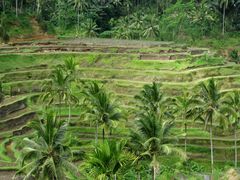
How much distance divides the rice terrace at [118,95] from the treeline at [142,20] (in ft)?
0.80

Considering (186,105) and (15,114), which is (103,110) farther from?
(15,114)

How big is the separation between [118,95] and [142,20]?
47.2 m

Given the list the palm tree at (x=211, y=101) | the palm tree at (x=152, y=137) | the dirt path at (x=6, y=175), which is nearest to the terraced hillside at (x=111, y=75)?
the dirt path at (x=6, y=175)

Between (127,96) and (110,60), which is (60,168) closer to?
(127,96)

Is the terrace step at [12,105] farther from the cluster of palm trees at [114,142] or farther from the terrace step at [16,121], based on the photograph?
the cluster of palm trees at [114,142]

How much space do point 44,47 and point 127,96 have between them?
21151 millimetres

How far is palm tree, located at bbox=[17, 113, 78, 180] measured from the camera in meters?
22.9

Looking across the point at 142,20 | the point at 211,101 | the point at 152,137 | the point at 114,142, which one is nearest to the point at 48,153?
the point at 114,142

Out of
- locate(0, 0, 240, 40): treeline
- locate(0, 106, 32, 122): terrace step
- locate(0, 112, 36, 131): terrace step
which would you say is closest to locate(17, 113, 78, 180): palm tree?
locate(0, 112, 36, 131): terrace step

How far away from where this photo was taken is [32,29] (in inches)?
3258

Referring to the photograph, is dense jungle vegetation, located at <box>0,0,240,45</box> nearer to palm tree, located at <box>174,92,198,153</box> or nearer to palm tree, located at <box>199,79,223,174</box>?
palm tree, located at <box>174,92,198,153</box>

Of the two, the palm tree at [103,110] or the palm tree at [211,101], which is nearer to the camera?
the palm tree at [103,110]

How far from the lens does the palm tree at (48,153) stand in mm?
22891

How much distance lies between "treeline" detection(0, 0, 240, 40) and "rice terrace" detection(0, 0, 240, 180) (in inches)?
9.6
